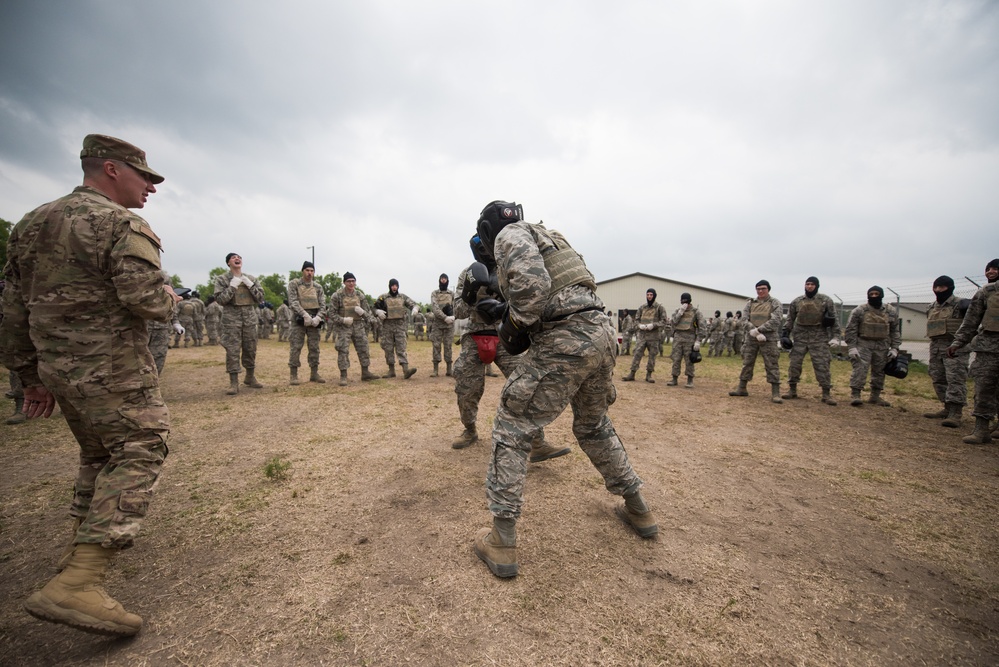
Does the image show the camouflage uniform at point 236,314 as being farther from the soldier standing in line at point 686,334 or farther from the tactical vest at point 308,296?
the soldier standing in line at point 686,334

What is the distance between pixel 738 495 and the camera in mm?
3381

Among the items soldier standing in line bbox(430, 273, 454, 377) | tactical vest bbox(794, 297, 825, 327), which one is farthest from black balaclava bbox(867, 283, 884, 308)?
soldier standing in line bbox(430, 273, 454, 377)

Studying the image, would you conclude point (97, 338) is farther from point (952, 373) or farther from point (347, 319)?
point (952, 373)

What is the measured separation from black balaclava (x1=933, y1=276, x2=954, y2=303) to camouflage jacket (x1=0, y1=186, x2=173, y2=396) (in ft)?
33.5

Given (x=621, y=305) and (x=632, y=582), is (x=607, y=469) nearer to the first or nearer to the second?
(x=632, y=582)

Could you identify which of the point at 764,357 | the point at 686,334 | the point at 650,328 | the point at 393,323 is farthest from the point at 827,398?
the point at 393,323

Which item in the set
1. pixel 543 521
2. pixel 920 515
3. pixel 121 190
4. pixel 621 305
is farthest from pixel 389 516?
pixel 621 305

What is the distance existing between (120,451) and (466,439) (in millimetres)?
3007

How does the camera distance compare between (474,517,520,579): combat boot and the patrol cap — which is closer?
the patrol cap

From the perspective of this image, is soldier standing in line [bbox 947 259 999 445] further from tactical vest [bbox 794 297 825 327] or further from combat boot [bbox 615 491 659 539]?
combat boot [bbox 615 491 659 539]

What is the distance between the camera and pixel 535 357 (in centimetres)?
243

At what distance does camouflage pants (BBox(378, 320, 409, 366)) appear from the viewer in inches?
384

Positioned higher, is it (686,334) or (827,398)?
(686,334)

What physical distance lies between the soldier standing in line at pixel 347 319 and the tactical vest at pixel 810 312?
8.95 metres
